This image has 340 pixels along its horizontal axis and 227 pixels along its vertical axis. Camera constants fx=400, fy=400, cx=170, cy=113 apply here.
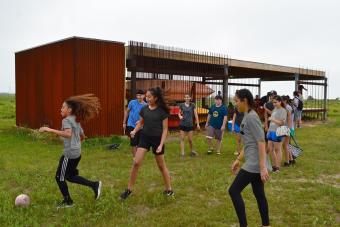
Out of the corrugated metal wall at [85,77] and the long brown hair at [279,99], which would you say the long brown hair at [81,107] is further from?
the corrugated metal wall at [85,77]

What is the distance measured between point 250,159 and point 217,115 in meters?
6.45

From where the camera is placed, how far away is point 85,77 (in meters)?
12.8

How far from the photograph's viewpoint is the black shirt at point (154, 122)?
621 centimetres

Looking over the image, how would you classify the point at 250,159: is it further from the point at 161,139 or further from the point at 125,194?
the point at 125,194

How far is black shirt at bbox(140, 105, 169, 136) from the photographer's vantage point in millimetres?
6207

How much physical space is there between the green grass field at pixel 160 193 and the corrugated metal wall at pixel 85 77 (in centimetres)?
233

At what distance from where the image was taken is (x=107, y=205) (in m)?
5.80

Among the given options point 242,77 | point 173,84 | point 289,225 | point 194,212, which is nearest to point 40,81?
point 173,84

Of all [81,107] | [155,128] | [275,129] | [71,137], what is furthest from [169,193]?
[275,129]

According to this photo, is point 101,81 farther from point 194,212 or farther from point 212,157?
point 194,212

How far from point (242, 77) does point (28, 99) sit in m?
15.1

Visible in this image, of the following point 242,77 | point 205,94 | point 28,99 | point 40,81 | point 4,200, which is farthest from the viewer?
point 242,77

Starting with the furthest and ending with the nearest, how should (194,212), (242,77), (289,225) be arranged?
(242,77)
(194,212)
(289,225)

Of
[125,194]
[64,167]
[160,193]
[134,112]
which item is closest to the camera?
[64,167]
